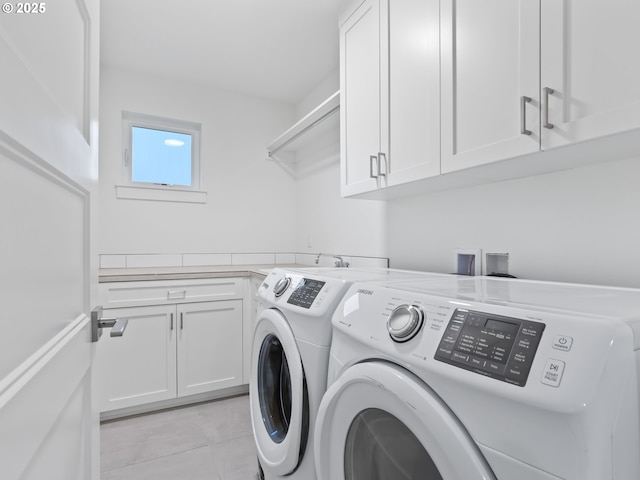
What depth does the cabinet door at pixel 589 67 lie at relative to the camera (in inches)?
31.9

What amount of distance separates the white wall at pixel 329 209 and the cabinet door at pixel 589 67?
123 centimetres

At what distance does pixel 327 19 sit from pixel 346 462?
2.17 m

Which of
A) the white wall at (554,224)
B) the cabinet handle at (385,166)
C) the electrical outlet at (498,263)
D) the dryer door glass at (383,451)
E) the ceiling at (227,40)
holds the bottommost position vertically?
the dryer door glass at (383,451)

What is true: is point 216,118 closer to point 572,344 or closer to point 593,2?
point 593,2

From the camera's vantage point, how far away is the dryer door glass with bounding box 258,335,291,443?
138 centimetres

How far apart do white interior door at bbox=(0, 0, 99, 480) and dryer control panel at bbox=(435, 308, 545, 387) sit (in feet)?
2.02

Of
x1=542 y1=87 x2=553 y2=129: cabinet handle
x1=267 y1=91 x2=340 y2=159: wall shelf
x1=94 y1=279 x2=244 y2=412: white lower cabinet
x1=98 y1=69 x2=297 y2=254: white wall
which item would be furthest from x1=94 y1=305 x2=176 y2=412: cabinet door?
x1=542 y1=87 x2=553 y2=129: cabinet handle

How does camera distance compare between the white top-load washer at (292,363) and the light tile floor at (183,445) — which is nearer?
the white top-load washer at (292,363)

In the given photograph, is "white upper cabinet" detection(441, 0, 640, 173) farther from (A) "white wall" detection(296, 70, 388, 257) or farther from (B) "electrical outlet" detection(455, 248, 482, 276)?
(A) "white wall" detection(296, 70, 388, 257)

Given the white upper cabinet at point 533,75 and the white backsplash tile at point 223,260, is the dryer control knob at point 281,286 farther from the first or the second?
the white backsplash tile at point 223,260

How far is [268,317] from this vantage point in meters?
1.37

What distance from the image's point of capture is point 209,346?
245 cm

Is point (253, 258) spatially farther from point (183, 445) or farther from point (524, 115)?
point (524, 115)

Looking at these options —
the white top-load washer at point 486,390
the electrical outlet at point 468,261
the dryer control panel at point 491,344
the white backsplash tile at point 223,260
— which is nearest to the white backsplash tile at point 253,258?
the white backsplash tile at point 223,260
